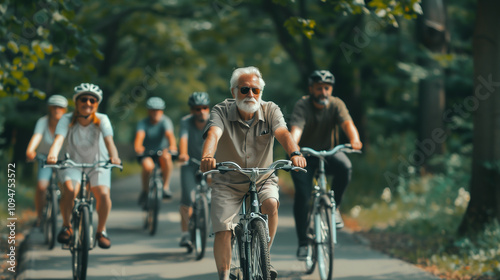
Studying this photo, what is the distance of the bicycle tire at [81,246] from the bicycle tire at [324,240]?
2243mm

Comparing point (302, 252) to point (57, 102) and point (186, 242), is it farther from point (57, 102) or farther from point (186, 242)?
point (57, 102)

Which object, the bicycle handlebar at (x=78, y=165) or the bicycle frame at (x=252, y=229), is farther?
the bicycle handlebar at (x=78, y=165)

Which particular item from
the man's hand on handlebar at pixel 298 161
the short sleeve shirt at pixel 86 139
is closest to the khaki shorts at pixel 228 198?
the man's hand on handlebar at pixel 298 161

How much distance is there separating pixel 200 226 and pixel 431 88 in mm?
6647

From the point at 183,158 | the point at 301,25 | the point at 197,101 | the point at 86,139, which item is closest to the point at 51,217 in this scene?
the point at 183,158

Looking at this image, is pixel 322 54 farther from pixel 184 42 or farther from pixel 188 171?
pixel 188 171

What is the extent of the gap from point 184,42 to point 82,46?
13935 millimetres

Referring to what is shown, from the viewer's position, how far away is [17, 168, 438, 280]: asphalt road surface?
7.60 m

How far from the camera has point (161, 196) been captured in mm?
10828

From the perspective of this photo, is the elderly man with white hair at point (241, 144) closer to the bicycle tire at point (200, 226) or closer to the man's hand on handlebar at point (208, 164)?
the man's hand on handlebar at point (208, 164)

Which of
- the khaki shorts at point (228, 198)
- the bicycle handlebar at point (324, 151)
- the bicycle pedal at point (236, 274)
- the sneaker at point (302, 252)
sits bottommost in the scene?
the bicycle pedal at point (236, 274)

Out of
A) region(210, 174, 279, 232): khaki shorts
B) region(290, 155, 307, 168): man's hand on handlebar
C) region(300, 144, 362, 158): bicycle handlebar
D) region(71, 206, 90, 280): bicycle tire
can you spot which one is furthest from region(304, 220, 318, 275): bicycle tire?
region(71, 206, 90, 280): bicycle tire

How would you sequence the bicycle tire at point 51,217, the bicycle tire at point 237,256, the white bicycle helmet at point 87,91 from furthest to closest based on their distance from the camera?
the bicycle tire at point 51,217 < the white bicycle helmet at point 87,91 < the bicycle tire at point 237,256

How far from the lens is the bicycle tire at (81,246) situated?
695 centimetres
